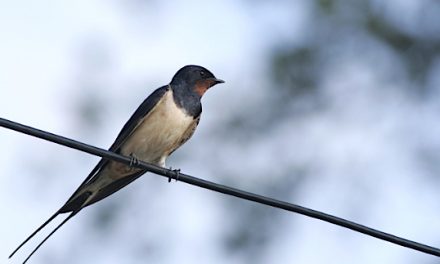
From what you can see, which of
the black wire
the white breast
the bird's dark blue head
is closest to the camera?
the black wire

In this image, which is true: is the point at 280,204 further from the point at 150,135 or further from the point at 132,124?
the point at 132,124

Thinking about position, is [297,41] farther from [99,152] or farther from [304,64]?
[99,152]

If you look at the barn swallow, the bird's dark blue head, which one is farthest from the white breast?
the bird's dark blue head

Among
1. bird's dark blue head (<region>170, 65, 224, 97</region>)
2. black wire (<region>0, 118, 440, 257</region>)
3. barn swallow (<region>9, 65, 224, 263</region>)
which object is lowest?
black wire (<region>0, 118, 440, 257</region>)

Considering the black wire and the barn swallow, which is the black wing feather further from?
the black wire

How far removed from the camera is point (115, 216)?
933 centimetres

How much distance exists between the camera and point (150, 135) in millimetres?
5352

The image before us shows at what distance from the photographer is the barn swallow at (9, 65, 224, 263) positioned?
5.34 metres

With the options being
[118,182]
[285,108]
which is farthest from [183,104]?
[285,108]

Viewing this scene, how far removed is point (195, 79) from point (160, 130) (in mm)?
451

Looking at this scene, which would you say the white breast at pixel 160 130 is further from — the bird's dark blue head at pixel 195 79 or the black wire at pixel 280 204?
the black wire at pixel 280 204

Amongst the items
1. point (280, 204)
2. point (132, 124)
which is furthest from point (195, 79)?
point (280, 204)

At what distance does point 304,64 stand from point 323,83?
0.37 metres

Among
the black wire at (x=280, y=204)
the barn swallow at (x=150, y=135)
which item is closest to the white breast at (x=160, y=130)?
the barn swallow at (x=150, y=135)
